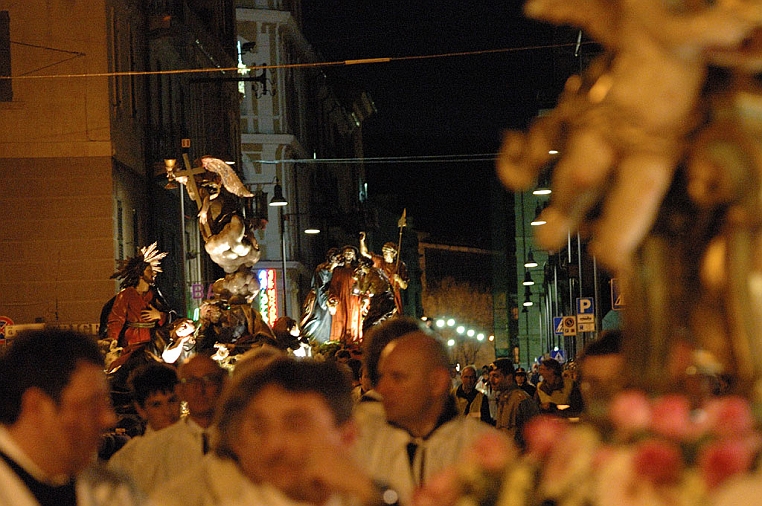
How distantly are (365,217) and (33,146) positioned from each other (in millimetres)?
48124

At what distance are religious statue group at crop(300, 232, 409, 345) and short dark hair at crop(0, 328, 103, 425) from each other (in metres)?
22.8

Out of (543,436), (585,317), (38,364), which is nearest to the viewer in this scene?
(543,436)

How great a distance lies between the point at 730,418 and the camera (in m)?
2.83

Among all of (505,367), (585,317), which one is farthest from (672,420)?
(585,317)

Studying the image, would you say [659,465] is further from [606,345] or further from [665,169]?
[606,345]

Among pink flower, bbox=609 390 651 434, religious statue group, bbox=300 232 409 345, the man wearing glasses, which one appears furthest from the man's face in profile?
pink flower, bbox=609 390 651 434

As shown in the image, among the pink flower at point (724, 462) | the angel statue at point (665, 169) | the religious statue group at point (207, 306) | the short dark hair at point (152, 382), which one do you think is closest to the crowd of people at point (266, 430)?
the angel statue at point (665, 169)

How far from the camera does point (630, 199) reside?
3.16 meters

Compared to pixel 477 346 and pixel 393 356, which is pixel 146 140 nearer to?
pixel 393 356

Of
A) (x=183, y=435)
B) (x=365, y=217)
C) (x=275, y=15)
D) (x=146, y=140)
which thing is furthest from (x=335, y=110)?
(x=183, y=435)

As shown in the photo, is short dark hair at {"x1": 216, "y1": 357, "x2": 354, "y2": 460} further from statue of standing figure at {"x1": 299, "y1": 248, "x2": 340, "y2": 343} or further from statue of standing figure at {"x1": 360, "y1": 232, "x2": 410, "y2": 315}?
statue of standing figure at {"x1": 360, "y1": 232, "x2": 410, "y2": 315}

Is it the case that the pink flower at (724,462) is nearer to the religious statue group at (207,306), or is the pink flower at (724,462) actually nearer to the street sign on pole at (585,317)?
the religious statue group at (207,306)

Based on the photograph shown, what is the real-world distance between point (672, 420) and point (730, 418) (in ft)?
0.39

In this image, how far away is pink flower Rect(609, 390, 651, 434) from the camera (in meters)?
2.86
